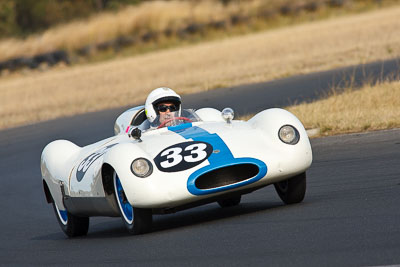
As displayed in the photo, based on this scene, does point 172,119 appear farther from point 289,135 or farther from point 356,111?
point 356,111

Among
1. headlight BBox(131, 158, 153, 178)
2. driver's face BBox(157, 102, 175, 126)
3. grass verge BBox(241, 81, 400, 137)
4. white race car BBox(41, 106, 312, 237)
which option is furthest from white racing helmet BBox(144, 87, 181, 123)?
grass verge BBox(241, 81, 400, 137)

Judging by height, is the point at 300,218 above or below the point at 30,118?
above

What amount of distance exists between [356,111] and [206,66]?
17.1 meters

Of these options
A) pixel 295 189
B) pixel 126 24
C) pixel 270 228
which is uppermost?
pixel 270 228

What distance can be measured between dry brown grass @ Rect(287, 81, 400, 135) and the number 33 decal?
5.80 metres

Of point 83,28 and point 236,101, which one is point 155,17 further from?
point 236,101

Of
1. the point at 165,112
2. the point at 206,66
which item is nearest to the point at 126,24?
the point at 206,66

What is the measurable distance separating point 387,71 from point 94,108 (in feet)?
27.5

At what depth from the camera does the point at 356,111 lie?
14.0 meters

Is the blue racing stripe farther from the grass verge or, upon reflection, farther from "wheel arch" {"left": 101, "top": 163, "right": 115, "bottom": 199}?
the grass verge

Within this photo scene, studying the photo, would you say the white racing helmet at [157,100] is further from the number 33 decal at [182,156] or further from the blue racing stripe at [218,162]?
the number 33 decal at [182,156]

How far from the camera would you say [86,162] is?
8.26 meters

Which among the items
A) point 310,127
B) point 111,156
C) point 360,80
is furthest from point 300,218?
point 360,80

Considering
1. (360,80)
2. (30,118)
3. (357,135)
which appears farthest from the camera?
(30,118)
